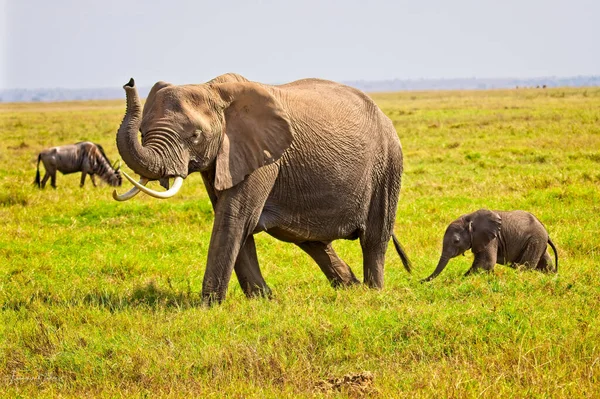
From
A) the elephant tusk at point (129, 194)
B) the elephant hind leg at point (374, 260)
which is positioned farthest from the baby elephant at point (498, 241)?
the elephant tusk at point (129, 194)

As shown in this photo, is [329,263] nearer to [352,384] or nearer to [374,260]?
[374,260]

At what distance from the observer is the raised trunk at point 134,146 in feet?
22.1

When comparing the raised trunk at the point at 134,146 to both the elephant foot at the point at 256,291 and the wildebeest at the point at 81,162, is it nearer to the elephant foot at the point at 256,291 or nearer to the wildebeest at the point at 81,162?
the elephant foot at the point at 256,291

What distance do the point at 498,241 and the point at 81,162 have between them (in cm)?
1224

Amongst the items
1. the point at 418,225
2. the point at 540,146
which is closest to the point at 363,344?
the point at 418,225

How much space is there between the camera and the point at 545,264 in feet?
33.1

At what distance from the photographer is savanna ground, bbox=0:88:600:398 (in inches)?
231

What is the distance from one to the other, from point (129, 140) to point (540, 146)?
17.7m

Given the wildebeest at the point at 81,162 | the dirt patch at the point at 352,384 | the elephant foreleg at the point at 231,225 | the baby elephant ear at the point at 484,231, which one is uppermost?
the elephant foreleg at the point at 231,225

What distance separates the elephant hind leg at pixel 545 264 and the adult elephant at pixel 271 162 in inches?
85.7

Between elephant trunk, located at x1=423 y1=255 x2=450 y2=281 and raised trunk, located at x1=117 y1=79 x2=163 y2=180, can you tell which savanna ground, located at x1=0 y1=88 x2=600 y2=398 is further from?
raised trunk, located at x1=117 y1=79 x2=163 y2=180

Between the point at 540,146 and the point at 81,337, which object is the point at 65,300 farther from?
the point at 540,146

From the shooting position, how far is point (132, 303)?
312 inches

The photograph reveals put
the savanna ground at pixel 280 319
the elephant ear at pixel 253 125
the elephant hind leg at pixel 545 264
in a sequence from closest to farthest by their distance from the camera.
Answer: the savanna ground at pixel 280 319 → the elephant ear at pixel 253 125 → the elephant hind leg at pixel 545 264
